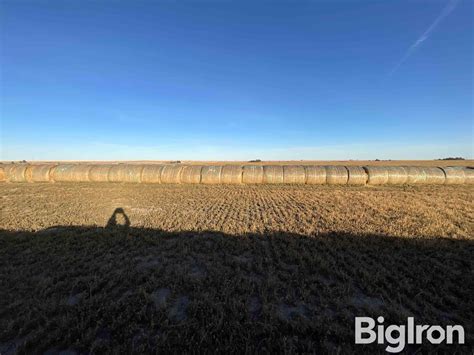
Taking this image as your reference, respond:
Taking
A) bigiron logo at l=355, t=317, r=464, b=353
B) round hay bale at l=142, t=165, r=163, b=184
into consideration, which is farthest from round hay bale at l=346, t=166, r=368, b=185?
round hay bale at l=142, t=165, r=163, b=184

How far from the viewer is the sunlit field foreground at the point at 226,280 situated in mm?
3002

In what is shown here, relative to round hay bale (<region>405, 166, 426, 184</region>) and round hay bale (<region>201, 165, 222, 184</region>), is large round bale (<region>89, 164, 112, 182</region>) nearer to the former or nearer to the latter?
round hay bale (<region>201, 165, 222, 184</region>)

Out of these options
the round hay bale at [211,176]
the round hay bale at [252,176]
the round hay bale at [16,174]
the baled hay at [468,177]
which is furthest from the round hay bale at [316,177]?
the round hay bale at [16,174]

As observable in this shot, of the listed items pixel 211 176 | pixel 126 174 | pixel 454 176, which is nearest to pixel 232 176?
pixel 211 176

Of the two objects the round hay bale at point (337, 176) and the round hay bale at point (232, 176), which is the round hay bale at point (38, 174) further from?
the round hay bale at point (337, 176)

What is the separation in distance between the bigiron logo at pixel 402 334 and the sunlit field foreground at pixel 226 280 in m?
0.10

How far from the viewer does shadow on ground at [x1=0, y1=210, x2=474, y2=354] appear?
2949 millimetres

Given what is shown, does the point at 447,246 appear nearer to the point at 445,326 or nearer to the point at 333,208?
the point at 445,326

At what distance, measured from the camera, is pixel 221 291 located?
157 inches

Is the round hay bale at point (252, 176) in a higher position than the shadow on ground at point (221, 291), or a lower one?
higher

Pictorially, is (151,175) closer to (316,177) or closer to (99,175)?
(99,175)

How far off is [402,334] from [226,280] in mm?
2911

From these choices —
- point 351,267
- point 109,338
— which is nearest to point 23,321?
point 109,338

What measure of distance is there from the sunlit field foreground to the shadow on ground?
2cm
